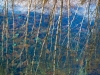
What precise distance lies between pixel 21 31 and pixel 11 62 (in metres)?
1.20

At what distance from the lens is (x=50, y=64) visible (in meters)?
3.22

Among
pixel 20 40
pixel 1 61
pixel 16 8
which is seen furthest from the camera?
pixel 16 8

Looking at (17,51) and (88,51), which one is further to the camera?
(17,51)

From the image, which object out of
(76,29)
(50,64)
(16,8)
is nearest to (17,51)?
(50,64)

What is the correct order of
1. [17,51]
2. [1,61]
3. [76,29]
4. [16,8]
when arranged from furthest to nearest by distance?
[16,8]
[76,29]
[17,51]
[1,61]

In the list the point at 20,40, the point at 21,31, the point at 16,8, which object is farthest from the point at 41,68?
the point at 16,8

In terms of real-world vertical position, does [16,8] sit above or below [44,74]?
above

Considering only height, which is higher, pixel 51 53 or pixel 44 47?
pixel 44 47

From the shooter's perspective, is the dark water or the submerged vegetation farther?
the dark water

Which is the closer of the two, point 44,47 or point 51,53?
point 44,47

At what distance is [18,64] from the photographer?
11.3ft

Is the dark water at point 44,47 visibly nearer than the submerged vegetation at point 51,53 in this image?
No

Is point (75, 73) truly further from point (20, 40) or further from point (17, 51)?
point (20, 40)

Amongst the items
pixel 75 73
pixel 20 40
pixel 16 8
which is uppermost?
pixel 16 8
